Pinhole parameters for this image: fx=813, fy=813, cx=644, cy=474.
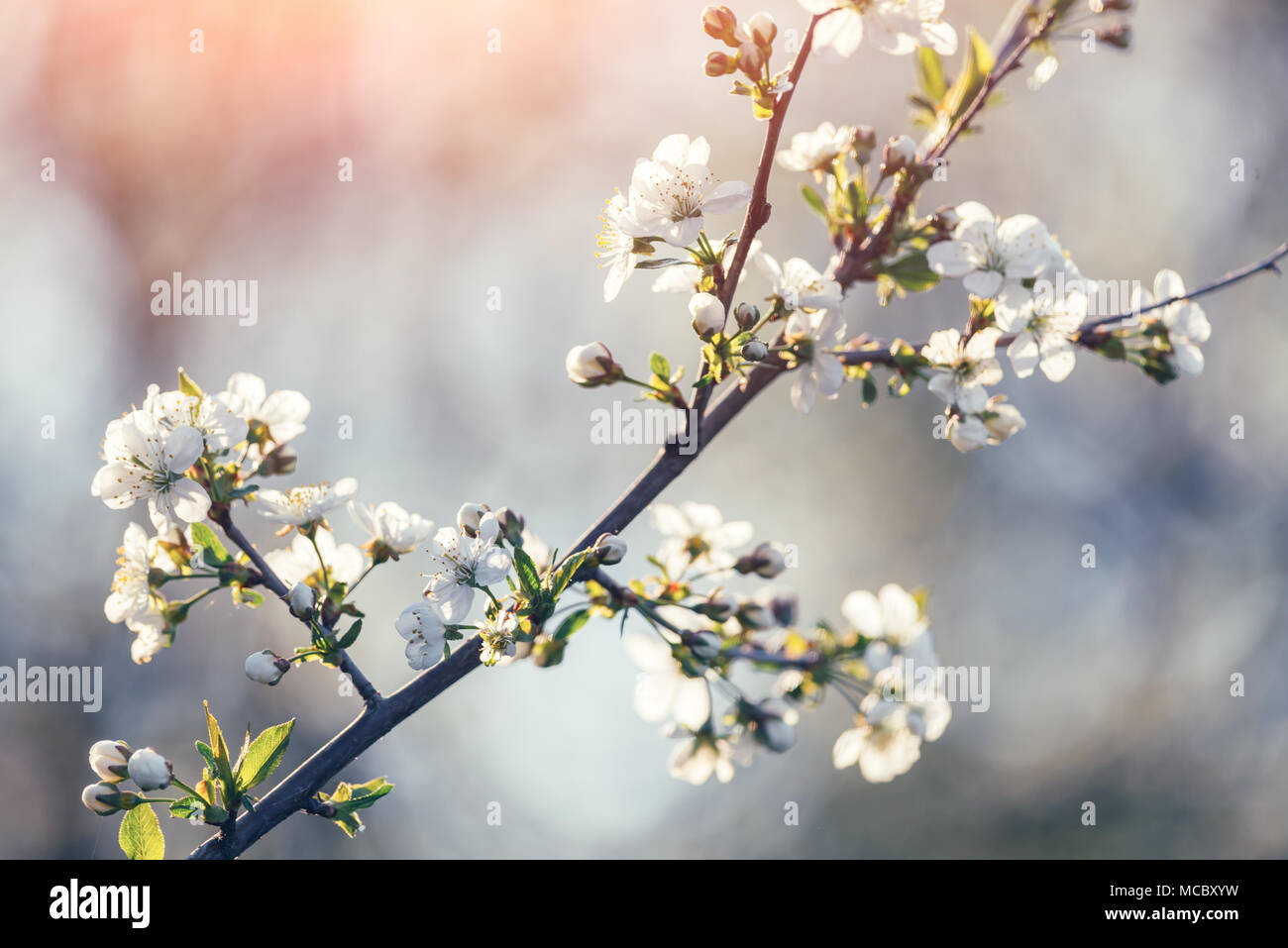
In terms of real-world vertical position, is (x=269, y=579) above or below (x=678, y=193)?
below

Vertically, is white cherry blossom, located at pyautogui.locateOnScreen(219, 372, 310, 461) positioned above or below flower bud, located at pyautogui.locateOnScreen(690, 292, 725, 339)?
below

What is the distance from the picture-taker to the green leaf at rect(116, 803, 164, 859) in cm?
97

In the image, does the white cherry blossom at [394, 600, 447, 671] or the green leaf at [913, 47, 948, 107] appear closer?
the white cherry blossom at [394, 600, 447, 671]

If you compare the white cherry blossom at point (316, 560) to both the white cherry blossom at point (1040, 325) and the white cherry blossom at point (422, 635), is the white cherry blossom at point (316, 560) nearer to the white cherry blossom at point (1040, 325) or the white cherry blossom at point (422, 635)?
the white cherry blossom at point (422, 635)

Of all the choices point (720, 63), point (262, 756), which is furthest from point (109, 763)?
point (720, 63)

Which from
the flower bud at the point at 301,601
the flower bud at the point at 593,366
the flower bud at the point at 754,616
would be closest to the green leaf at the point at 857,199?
the flower bud at the point at 593,366

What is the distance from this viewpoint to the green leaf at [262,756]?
0.95 m

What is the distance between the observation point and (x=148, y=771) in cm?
93

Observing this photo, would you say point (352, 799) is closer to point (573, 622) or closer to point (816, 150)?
point (573, 622)

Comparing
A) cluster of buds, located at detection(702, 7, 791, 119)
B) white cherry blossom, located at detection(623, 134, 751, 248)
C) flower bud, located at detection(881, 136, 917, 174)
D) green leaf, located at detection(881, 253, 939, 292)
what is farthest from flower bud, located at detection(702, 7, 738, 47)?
green leaf, located at detection(881, 253, 939, 292)

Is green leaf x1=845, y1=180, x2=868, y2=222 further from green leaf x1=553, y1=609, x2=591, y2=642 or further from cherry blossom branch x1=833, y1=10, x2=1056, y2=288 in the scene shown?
green leaf x1=553, y1=609, x2=591, y2=642

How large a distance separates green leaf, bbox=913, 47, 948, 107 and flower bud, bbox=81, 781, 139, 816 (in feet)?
4.30

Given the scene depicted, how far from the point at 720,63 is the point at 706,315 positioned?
0.29 meters

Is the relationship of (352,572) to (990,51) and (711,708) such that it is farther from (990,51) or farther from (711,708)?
(990,51)
